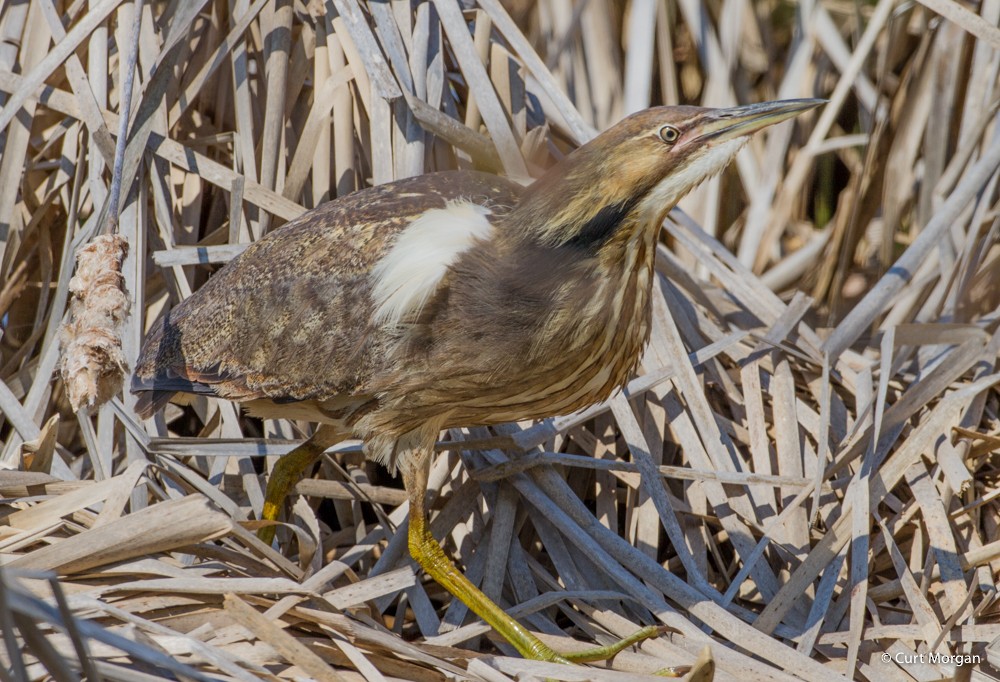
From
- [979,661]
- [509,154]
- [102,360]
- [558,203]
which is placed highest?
[509,154]

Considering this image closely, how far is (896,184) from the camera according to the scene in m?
3.52

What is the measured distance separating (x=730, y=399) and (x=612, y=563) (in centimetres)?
61

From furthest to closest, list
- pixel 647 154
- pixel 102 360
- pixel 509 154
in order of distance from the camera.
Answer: pixel 509 154 < pixel 647 154 < pixel 102 360

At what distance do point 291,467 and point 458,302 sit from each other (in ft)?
2.16

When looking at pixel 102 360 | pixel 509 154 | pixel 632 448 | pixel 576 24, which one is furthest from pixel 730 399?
pixel 102 360

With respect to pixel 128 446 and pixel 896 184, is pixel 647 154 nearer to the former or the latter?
pixel 128 446

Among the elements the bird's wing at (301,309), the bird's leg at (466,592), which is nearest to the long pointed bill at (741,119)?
the bird's wing at (301,309)

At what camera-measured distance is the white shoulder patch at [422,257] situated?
2.14 m

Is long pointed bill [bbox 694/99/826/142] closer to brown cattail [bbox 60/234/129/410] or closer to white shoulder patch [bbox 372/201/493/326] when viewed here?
white shoulder patch [bbox 372/201/493/326]

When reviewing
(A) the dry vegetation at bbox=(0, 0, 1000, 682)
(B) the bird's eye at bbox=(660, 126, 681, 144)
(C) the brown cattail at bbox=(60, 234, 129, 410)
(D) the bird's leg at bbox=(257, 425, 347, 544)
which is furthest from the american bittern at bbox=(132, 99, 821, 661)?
(C) the brown cattail at bbox=(60, 234, 129, 410)

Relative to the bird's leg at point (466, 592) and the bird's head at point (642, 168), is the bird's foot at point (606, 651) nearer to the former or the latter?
the bird's leg at point (466, 592)

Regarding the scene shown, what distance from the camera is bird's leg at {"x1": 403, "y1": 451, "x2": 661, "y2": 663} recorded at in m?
2.15

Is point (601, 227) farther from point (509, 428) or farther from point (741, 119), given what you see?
point (509, 428)

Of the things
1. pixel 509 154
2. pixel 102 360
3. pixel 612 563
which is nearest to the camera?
pixel 102 360
